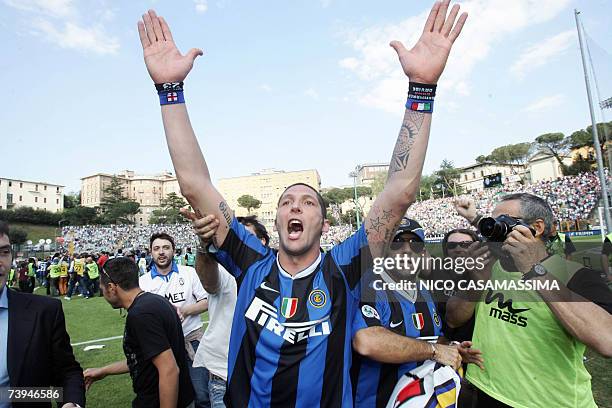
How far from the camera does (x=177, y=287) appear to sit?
4816 millimetres

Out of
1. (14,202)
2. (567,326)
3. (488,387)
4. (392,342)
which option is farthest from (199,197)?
(14,202)

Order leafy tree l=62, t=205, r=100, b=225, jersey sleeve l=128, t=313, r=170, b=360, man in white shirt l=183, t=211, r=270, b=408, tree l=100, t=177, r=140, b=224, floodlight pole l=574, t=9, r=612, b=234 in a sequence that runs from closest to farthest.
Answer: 1. jersey sleeve l=128, t=313, r=170, b=360
2. man in white shirt l=183, t=211, r=270, b=408
3. floodlight pole l=574, t=9, r=612, b=234
4. leafy tree l=62, t=205, r=100, b=225
5. tree l=100, t=177, r=140, b=224

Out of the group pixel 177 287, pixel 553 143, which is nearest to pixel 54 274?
pixel 177 287

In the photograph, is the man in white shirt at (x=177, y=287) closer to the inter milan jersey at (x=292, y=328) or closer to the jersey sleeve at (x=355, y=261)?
the inter milan jersey at (x=292, y=328)

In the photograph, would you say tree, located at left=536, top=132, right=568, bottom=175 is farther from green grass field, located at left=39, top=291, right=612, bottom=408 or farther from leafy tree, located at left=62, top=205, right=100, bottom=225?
leafy tree, located at left=62, top=205, right=100, bottom=225

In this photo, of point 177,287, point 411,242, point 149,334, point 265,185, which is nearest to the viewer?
point 149,334

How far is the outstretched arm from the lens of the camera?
195cm

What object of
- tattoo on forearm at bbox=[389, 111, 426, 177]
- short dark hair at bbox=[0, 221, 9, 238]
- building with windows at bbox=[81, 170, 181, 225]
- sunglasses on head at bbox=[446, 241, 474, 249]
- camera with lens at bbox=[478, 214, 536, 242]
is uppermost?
building with windows at bbox=[81, 170, 181, 225]

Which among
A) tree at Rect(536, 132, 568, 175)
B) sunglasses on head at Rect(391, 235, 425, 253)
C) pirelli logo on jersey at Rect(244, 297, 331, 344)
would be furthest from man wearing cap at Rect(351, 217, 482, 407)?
tree at Rect(536, 132, 568, 175)

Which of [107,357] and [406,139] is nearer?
[406,139]

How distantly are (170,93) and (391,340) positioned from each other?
1764mm

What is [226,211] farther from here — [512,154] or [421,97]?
[512,154]

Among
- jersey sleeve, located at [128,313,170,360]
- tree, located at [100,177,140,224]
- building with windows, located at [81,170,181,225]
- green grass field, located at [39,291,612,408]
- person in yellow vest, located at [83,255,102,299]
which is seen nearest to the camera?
jersey sleeve, located at [128,313,170,360]

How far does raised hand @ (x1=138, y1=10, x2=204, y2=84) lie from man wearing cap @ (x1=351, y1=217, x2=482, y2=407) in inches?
62.0
